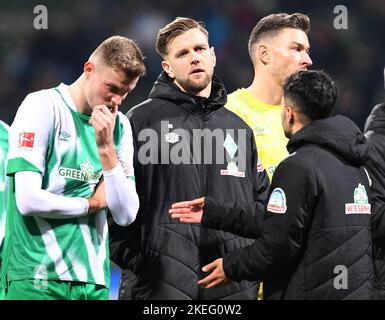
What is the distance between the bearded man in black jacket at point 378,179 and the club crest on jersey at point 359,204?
348 mm

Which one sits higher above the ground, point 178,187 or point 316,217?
point 178,187

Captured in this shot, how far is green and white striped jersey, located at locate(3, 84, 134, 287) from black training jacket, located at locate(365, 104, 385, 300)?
55.3 inches

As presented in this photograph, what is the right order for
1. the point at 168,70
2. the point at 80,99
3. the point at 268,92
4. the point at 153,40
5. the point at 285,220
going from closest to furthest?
the point at 285,220, the point at 80,99, the point at 168,70, the point at 268,92, the point at 153,40

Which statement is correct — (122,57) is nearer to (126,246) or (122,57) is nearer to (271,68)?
(126,246)

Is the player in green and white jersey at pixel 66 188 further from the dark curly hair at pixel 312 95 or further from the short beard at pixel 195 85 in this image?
the dark curly hair at pixel 312 95

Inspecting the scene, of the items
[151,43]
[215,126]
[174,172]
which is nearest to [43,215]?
[174,172]

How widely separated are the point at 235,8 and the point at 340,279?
5894mm

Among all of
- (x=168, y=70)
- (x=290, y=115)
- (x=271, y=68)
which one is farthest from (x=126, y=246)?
(x=271, y=68)

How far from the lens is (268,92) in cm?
571

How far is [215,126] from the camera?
15.8ft

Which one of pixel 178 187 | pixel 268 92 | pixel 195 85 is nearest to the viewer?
pixel 178 187

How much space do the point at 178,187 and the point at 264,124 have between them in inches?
43.4

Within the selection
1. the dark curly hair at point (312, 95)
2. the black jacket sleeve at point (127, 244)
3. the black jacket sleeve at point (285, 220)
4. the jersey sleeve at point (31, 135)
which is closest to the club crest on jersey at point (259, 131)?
the black jacket sleeve at point (127, 244)
